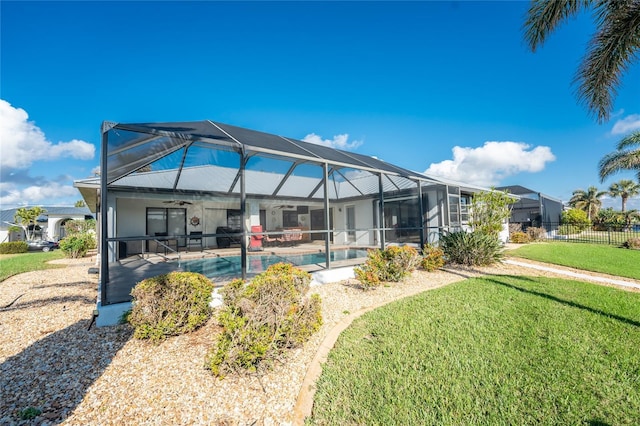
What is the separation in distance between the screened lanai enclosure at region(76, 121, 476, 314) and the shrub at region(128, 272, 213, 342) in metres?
1.02

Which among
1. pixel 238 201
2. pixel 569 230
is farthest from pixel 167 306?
pixel 569 230

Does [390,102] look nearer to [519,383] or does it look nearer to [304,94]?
[304,94]

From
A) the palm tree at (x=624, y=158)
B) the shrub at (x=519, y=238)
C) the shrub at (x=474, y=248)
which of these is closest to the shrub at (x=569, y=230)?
the palm tree at (x=624, y=158)

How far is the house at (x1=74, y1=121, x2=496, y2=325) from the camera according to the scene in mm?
5742

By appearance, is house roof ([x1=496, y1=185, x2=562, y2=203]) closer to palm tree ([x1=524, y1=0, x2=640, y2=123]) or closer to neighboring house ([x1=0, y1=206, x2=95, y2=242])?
palm tree ([x1=524, y1=0, x2=640, y2=123])

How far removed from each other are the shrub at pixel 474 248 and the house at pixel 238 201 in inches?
32.0

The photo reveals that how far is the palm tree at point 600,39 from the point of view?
5.23 meters

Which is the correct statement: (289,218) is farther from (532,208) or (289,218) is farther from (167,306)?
(532,208)

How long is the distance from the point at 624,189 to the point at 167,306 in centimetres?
5042

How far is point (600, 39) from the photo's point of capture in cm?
572

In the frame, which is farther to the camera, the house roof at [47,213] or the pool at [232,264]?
the house roof at [47,213]

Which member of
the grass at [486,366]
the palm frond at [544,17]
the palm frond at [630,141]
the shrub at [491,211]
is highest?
the palm frond at [544,17]

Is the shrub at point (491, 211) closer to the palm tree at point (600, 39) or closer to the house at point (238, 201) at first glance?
the house at point (238, 201)

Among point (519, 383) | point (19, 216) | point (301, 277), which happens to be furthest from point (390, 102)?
point (19, 216)
